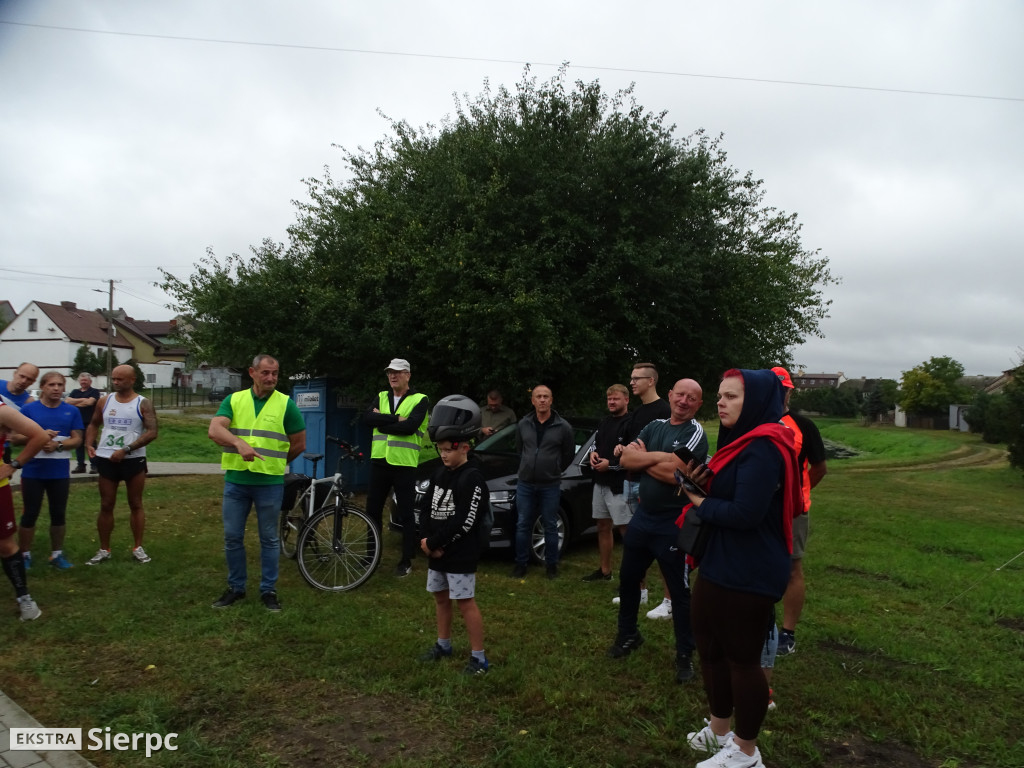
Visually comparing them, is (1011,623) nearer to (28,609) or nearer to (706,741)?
(706,741)

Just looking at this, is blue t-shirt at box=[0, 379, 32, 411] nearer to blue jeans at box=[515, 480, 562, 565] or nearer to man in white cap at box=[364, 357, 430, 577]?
man in white cap at box=[364, 357, 430, 577]

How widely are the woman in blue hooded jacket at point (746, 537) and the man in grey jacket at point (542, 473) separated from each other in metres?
3.54

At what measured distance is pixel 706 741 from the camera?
352cm

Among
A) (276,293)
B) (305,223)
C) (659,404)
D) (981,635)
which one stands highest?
(305,223)

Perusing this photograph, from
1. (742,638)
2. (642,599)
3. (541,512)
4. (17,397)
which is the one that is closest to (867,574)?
(642,599)

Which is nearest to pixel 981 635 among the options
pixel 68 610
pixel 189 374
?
pixel 68 610

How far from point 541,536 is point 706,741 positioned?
158 inches

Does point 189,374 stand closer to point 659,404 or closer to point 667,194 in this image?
point 667,194

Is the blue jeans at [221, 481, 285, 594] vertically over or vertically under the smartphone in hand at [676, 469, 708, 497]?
under

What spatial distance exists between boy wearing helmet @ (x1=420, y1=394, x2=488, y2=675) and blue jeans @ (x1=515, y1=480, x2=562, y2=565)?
8.10 feet

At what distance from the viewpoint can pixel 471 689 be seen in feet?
13.6

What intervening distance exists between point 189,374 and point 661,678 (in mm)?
68651

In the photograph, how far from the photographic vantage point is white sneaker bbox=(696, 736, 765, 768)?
318cm

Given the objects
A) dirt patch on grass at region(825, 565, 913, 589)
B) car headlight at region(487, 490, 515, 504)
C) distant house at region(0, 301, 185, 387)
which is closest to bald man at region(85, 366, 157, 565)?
car headlight at region(487, 490, 515, 504)
